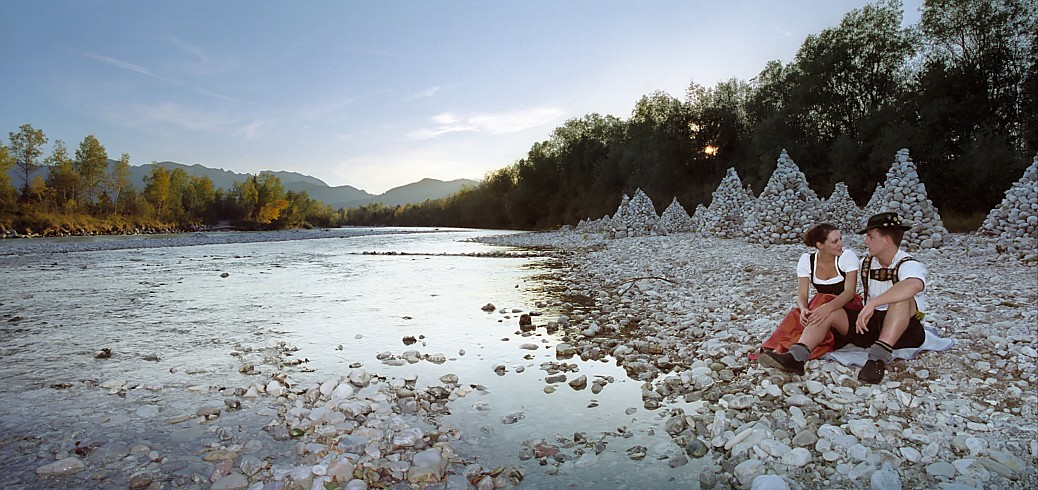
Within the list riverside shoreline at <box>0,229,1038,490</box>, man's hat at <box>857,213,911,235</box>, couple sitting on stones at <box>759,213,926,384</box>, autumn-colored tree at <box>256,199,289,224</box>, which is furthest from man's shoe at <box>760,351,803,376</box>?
autumn-colored tree at <box>256,199,289,224</box>

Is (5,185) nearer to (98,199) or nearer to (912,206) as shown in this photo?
(98,199)

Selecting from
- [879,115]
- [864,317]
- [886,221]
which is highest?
[879,115]

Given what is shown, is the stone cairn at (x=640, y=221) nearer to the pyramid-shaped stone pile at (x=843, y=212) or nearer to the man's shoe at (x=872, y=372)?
the pyramid-shaped stone pile at (x=843, y=212)

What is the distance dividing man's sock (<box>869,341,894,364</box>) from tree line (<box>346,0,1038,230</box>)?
76.3ft

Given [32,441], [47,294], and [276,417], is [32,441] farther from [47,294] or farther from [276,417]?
[47,294]

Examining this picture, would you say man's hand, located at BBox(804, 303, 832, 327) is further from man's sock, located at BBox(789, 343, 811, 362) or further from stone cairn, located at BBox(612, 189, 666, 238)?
stone cairn, located at BBox(612, 189, 666, 238)

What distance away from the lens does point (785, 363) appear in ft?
17.4

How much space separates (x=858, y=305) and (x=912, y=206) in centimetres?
1442

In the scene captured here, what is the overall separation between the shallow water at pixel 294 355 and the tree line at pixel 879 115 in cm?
2331

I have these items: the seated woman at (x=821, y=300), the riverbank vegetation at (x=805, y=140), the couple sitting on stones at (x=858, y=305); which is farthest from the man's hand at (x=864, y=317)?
the riverbank vegetation at (x=805, y=140)

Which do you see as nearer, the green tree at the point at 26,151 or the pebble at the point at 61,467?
the pebble at the point at 61,467

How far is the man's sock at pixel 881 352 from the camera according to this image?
503 cm

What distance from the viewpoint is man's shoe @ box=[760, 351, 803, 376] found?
5262mm

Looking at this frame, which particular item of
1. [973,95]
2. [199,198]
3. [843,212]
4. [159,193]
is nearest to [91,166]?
[159,193]
